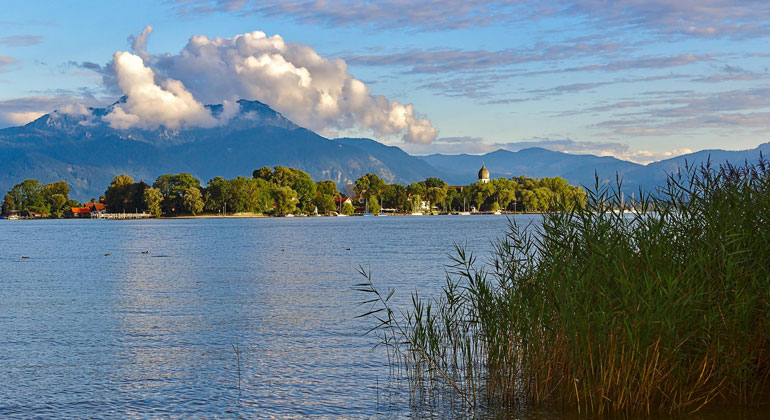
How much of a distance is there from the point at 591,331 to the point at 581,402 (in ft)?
5.00

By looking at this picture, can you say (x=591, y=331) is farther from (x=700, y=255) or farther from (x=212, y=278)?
(x=212, y=278)

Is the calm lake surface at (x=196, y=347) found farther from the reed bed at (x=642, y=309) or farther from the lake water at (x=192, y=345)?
the reed bed at (x=642, y=309)

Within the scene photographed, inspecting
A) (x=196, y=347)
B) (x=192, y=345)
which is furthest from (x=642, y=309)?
(x=192, y=345)

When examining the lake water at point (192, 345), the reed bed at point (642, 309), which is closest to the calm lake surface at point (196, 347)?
the lake water at point (192, 345)

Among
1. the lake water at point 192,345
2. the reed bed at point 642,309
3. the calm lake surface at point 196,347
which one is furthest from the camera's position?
the lake water at point 192,345

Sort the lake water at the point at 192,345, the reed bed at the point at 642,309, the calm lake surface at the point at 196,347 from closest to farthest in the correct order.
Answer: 1. the reed bed at the point at 642,309
2. the calm lake surface at the point at 196,347
3. the lake water at the point at 192,345

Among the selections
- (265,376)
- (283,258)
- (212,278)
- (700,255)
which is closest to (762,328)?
(700,255)

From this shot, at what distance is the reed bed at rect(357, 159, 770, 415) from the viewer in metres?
11.5

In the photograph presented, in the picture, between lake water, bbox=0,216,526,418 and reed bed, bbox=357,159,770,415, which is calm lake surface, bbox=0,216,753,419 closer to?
lake water, bbox=0,216,526,418

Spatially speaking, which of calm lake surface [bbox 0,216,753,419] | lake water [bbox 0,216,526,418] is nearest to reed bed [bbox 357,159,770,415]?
calm lake surface [bbox 0,216,753,419]

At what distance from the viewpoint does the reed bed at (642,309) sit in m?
11.5

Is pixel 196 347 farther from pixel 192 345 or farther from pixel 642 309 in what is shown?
pixel 642 309

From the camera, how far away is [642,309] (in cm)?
1128

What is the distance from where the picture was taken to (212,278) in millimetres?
42625
